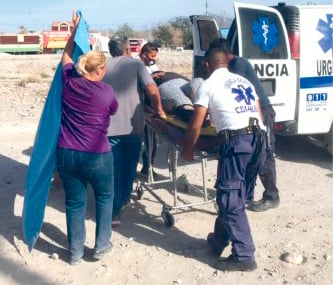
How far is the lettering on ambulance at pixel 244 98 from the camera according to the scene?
14.2 feet

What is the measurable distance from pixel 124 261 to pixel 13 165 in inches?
140

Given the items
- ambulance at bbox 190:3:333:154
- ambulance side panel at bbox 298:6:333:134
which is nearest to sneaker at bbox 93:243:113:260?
ambulance at bbox 190:3:333:154

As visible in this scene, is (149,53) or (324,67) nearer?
(149,53)

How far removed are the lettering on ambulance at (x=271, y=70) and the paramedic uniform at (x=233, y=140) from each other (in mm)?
2648

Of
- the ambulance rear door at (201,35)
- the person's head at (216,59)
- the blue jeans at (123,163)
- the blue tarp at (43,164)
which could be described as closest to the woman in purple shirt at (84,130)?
the blue tarp at (43,164)

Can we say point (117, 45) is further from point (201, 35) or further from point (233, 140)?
point (201, 35)

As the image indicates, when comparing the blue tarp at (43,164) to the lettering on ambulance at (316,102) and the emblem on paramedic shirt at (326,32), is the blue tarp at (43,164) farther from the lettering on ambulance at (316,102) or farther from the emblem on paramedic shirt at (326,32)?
the emblem on paramedic shirt at (326,32)

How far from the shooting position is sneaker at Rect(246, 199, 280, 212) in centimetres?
587

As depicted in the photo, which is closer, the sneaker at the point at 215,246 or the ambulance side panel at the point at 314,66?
the sneaker at the point at 215,246

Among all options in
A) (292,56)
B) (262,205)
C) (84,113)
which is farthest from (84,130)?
(292,56)

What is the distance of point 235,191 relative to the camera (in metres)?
4.39

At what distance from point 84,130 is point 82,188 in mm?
513

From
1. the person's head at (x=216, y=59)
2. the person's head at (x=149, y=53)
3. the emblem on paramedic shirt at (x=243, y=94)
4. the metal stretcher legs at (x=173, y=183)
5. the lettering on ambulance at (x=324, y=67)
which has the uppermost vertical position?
the person's head at (x=216, y=59)

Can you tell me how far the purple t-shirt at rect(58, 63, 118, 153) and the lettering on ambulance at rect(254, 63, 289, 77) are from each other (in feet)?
10.1
